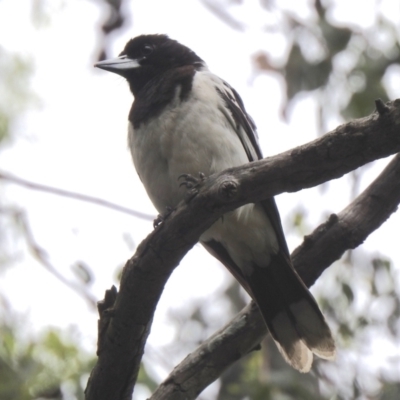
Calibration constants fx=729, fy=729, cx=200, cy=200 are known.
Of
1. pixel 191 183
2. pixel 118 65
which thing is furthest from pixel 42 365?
pixel 118 65

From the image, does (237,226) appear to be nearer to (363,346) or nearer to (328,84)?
(363,346)

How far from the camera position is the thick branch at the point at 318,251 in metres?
3.11

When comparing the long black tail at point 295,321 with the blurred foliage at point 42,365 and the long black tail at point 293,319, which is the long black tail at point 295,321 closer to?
the long black tail at point 293,319

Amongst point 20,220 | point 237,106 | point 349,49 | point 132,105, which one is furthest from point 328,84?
point 20,220

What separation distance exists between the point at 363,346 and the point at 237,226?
3.23 feet

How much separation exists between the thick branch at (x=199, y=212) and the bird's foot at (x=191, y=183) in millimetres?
14

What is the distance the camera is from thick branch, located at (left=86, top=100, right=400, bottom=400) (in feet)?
7.62

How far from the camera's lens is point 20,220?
15.7 ft

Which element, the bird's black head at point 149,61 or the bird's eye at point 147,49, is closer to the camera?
the bird's black head at point 149,61

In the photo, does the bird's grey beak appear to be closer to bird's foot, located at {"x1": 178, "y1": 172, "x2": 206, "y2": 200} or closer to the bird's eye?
the bird's eye

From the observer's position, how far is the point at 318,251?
3.31 m

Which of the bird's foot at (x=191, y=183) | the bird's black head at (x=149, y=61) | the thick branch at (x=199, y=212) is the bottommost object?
the thick branch at (x=199, y=212)

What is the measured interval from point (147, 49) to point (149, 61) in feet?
0.46

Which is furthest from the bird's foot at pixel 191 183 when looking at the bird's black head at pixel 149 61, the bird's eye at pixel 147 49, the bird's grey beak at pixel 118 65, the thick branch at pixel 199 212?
the bird's eye at pixel 147 49
